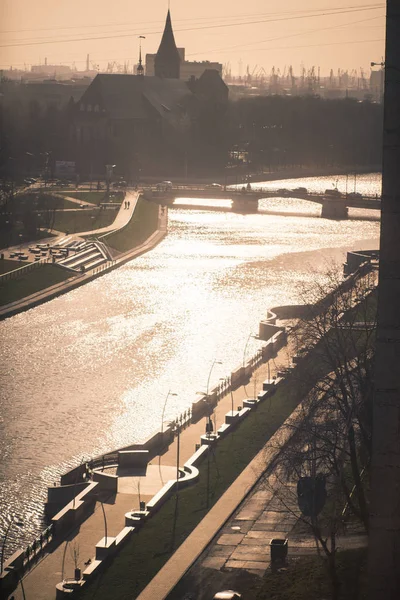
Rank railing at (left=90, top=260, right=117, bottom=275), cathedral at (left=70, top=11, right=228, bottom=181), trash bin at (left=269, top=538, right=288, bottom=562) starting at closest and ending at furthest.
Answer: trash bin at (left=269, top=538, right=288, bottom=562)
railing at (left=90, top=260, right=117, bottom=275)
cathedral at (left=70, top=11, right=228, bottom=181)

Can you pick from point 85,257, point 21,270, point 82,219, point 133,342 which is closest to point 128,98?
point 82,219

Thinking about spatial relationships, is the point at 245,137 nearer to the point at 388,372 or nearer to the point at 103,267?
the point at 103,267

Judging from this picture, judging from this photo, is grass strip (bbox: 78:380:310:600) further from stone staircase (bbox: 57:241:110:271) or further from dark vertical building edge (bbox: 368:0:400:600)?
stone staircase (bbox: 57:241:110:271)

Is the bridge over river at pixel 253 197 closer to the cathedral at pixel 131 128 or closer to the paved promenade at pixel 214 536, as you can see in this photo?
the cathedral at pixel 131 128

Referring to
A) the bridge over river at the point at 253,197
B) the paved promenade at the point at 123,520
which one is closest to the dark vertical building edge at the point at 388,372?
the paved promenade at the point at 123,520

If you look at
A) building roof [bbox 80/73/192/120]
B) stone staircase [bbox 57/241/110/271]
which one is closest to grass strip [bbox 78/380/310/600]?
stone staircase [bbox 57/241/110/271]
